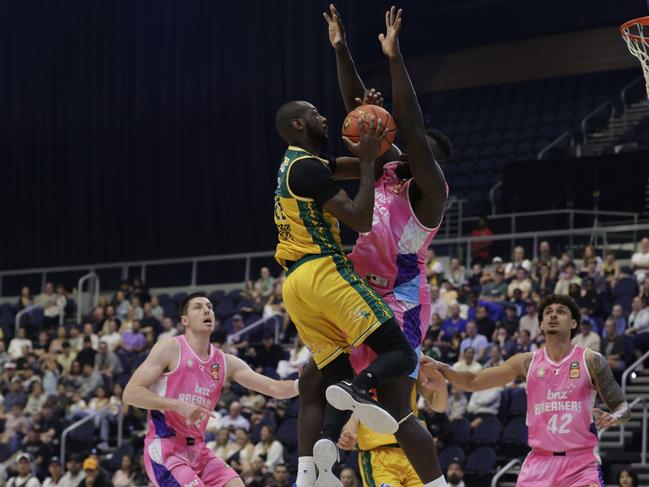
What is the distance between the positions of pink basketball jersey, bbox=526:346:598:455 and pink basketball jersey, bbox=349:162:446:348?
1.30m

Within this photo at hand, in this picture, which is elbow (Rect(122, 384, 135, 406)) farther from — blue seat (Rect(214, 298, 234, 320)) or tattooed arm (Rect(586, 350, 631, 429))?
blue seat (Rect(214, 298, 234, 320))

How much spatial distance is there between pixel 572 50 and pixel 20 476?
15.6 metres

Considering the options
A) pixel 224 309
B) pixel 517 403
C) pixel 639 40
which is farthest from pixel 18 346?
pixel 639 40

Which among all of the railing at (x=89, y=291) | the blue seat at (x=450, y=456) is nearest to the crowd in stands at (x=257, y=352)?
the blue seat at (x=450, y=456)

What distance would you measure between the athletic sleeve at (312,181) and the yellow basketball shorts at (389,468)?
1.62 metres

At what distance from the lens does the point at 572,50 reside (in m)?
27.0

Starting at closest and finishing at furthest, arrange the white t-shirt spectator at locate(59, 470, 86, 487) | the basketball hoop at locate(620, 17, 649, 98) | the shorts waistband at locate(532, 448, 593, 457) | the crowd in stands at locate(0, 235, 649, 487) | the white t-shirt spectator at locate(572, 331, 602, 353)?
the shorts waistband at locate(532, 448, 593, 457) < the basketball hoop at locate(620, 17, 649, 98) < the white t-shirt spectator at locate(572, 331, 602, 353) < the crowd in stands at locate(0, 235, 649, 487) < the white t-shirt spectator at locate(59, 470, 86, 487)

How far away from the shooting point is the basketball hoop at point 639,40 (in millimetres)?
8766

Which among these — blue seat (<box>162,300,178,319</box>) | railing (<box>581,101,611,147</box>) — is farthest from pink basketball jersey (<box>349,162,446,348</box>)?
railing (<box>581,101,611,147</box>)

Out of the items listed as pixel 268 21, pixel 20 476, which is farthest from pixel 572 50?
pixel 20 476

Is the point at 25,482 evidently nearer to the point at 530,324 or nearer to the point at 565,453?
the point at 530,324

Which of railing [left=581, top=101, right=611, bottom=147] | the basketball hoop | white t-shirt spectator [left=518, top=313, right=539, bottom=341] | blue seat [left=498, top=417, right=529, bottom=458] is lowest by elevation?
blue seat [left=498, top=417, right=529, bottom=458]

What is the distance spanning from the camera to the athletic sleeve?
653cm

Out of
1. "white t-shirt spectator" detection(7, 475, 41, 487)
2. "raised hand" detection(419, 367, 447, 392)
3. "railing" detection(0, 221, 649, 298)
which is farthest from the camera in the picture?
"railing" detection(0, 221, 649, 298)
